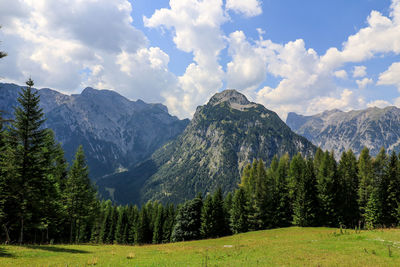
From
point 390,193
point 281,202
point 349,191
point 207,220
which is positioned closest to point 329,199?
point 349,191

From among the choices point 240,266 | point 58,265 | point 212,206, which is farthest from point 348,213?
point 58,265

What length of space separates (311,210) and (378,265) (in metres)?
43.5

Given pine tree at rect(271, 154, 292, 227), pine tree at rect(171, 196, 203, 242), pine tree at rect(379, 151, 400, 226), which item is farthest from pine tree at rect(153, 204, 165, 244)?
pine tree at rect(379, 151, 400, 226)

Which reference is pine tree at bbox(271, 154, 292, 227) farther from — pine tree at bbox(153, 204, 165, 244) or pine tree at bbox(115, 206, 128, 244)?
pine tree at bbox(115, 206, 128, 244)

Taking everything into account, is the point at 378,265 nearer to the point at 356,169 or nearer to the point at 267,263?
the point at 267,263

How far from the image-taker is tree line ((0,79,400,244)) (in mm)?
28906

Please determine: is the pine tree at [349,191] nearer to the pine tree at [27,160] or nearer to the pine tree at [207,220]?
the pine tree at [207,220]

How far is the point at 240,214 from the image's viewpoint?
63.0 meters

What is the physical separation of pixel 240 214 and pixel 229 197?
50.9 ft

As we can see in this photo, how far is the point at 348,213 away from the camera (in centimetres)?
5700

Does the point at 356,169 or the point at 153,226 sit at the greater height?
the point at 356,169

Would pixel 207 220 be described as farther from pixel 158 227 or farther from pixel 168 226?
pixel 158 227

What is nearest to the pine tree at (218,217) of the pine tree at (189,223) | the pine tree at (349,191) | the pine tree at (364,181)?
the pine tree at (189,223)

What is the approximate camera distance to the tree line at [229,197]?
2891cm
